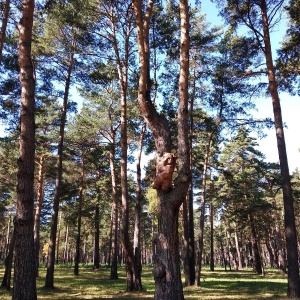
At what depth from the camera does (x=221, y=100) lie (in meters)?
16.1

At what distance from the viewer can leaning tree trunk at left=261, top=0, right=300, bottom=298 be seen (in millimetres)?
10781

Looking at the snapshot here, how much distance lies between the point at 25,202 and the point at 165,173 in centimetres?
358

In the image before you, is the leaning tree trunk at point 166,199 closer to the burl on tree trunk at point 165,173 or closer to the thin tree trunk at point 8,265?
the burl on tree trunk at point 165,173

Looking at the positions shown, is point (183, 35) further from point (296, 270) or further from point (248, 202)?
point (248, 202)

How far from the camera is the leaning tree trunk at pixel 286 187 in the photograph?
35.4 ft

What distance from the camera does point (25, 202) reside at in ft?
24.6

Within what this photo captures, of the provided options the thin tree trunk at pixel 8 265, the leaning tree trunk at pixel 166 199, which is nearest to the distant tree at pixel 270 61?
the leaning tree trunk at pixel 166 199

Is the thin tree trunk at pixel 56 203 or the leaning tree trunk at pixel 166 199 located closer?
the leaning tree trunk at pixel 166 199

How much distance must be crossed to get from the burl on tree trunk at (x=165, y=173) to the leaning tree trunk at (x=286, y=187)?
7.10 meters

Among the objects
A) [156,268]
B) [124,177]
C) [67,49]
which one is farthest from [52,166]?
[156,268]

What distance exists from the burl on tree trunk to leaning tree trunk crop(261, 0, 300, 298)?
23.3 ft

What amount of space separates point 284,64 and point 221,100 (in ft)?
11.3

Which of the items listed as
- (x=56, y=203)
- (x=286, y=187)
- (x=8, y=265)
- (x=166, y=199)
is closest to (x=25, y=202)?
(x=166, y=199)

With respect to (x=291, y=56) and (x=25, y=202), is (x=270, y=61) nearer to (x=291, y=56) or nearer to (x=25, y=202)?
(x=291, y=56)
